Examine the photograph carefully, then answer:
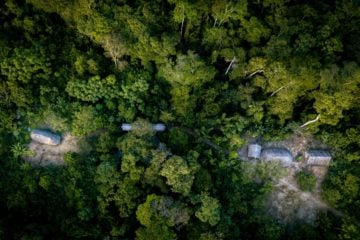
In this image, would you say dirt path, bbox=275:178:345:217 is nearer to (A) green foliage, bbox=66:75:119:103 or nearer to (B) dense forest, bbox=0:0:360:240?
(B) dense forest, bbox=0:0:360:240

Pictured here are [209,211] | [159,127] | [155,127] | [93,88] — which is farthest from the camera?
[159,127]

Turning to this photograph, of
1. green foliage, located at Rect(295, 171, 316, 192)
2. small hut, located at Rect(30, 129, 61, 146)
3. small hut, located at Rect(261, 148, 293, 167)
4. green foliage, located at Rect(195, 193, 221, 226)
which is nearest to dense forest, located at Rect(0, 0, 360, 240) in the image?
green foliage, located at Rect(195, 193, 221, 226)

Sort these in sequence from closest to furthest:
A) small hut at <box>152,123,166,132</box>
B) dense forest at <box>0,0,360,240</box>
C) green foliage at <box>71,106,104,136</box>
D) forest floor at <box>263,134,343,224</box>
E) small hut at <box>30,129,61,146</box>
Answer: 1. dense forest at <box>0,0,360,240</box>
2. green foliage at <box>71,106,104,136</box>
3. small hut at <box>30,129,61,146</box>
4. forest floor at <box>263,134,343,224</box>
5. small hut at <box>152,123,166,132</box>

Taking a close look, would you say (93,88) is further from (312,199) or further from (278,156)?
(312,199)

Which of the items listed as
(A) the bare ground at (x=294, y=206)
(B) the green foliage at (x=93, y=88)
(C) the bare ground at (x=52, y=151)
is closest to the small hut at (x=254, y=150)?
(A) the bare ground at (x=294, y=206)

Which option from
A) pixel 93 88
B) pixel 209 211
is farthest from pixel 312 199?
pixel 93 88

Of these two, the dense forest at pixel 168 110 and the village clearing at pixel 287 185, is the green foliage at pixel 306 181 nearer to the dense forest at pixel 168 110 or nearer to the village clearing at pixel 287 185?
the village clearing at pixel 287 185
